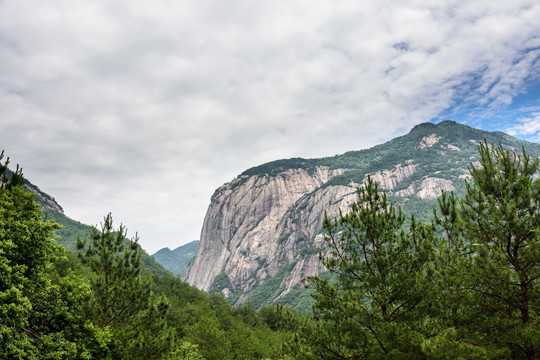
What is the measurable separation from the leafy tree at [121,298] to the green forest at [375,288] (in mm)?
55

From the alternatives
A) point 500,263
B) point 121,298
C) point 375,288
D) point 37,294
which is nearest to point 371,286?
point 375,288

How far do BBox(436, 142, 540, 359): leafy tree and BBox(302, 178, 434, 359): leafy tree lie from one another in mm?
1380

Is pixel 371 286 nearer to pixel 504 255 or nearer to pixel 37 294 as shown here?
pixel 504 255

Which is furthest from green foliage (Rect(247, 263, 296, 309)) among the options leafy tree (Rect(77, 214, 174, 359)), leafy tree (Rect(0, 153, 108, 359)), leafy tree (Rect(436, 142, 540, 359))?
leafy tree (Rect(436, 142, 540, 359))

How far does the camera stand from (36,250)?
536 inches

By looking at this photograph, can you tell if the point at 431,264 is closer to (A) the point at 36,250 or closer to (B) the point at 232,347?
(A) the point at 36,250

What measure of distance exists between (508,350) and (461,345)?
188 cm

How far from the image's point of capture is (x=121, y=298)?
1526cm

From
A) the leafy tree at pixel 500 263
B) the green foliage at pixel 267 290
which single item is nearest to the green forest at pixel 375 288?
the leafy tree at pixel 500 263

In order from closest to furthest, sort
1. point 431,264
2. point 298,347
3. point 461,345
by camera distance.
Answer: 1. point 461,345
2. point 431,264
3. point 298,347

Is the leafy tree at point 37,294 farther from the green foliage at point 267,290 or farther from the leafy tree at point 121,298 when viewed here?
the green foliage at point 267,290

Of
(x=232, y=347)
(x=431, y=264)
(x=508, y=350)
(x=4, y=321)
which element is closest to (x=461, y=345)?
(x=508, y=350)

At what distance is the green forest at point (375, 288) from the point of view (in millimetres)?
9867

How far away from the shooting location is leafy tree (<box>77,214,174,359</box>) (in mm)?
14820
